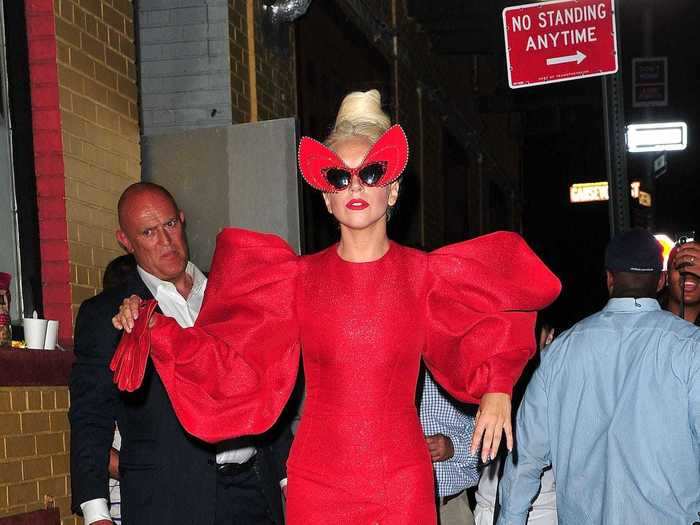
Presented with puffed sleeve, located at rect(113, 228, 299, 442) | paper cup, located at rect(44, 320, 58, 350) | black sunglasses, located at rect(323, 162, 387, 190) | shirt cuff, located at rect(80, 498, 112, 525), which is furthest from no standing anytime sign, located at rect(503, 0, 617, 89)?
shirt cuff, located at rect(80, 498, 112, 525)

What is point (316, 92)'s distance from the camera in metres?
9.65

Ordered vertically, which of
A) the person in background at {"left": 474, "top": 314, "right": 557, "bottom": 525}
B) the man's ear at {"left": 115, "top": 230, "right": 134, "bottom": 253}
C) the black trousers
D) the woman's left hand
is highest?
the man's ear at {"left": 115, "top": 230, "right": 134, "bottom": 253}

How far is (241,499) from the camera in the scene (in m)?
4.22

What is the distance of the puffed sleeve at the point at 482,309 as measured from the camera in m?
3.53

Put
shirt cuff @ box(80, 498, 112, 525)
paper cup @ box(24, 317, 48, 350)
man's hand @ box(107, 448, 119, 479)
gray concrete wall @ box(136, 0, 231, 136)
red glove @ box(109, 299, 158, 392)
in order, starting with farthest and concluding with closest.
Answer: gray concrete wall @ box(136, 0, 231, 136), paper cup @ box(24, 317, 48, 350), man's hand @ box(107, 448, 119, 479), shirt cuff @ box(80, 498, 112, 525), red glove @ box(109, 299, 158, 392)

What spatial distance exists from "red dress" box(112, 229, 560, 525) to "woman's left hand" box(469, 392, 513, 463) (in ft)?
0.16

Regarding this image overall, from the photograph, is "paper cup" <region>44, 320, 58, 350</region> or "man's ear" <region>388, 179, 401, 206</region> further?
"paper cup" <region>44, 320, 58, 350</region>

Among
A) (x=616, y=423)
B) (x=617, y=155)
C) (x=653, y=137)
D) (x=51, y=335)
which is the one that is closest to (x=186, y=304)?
(x=51, y=335)

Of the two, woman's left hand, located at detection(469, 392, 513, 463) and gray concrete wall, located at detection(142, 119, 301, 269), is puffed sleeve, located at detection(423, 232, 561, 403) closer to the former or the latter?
woman's left hand, located at detection(469, 392, 513, 463)

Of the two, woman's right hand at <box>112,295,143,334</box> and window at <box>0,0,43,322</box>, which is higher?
window at <box>0,0,43,322</box>

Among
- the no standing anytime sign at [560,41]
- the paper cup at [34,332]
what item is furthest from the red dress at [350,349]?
the no standing anytime sign at [560,41]

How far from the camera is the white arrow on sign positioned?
8.44 meters

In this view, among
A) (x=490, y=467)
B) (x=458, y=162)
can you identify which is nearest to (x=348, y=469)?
(x=490, y=467)

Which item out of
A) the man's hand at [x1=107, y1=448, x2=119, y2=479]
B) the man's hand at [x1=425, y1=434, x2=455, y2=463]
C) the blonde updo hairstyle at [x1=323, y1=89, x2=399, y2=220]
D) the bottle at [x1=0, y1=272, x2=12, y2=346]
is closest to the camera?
the blonde updo hairstyle at [x1=323, y1=89, x2=399, y2=220]
